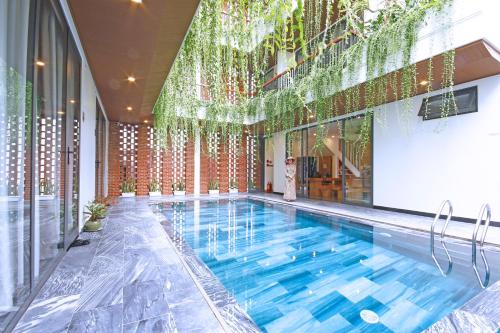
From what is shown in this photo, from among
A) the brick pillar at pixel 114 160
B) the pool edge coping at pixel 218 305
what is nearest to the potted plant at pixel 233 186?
the brick pillar at pixel 114 160

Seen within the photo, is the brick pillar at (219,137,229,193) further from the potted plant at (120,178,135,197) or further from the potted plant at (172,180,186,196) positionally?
the potted plant at (120,178,135,197)

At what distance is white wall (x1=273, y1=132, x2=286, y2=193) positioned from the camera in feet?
34.1

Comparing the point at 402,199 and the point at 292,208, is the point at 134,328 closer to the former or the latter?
the point at 292,208

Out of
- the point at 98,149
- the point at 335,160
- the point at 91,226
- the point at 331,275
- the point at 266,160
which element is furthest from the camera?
the point at 266,160

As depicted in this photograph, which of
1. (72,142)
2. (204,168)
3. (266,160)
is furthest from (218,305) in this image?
(266,160)

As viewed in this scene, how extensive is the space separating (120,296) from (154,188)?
8111 millimetres

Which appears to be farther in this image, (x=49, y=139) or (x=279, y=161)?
(x=279, y=161)

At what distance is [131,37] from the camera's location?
3152 millimetres

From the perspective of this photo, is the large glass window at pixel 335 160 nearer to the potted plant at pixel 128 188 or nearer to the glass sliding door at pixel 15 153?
the glass sliding door at pixel 15 153

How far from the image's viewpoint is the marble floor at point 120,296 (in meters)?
1.71

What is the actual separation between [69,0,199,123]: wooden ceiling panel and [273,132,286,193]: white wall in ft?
20.7

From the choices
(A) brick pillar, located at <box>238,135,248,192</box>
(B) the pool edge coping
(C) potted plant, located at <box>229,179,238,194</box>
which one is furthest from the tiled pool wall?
(A) brick pillar, located at <box>238,135,248,192</box>

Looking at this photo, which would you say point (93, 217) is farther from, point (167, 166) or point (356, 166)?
point (356, 166)

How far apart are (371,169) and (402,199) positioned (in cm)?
119
